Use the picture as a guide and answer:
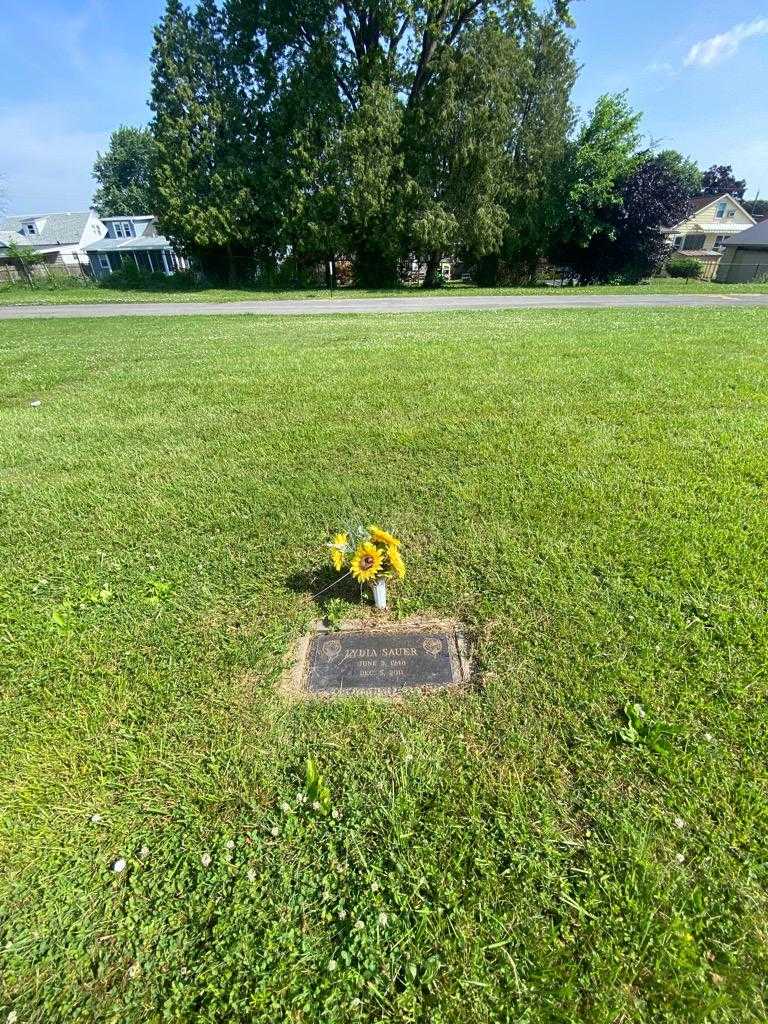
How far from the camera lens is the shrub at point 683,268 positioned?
29.6 meters

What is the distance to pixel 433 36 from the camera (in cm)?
1950

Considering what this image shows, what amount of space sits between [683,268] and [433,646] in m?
36.6

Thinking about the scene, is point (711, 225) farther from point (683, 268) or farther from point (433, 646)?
point (433, 646)

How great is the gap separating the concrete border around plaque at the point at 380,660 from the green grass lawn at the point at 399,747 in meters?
0.09

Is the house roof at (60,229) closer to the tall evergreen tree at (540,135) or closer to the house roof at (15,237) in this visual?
the house roof at (15,237)

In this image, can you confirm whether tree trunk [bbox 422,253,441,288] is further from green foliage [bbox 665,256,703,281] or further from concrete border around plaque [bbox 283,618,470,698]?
concrete border around plaque [bbox 283,618,470,698]

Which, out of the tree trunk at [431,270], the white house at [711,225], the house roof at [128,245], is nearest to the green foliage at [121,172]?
the house roof at [128,245]

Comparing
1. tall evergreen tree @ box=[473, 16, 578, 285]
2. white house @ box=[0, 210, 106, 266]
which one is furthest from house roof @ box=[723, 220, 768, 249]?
white house @ box=[0, 210, 106, 266]

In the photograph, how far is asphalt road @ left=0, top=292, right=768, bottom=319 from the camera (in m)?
14.3

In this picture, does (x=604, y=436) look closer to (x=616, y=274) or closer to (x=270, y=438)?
(x=270, y=438)

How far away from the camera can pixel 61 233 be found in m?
45.4

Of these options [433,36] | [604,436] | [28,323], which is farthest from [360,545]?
[433,36]

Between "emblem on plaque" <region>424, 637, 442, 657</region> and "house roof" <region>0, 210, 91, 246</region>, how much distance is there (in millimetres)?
57687

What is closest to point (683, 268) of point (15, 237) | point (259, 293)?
point (259, 293)
